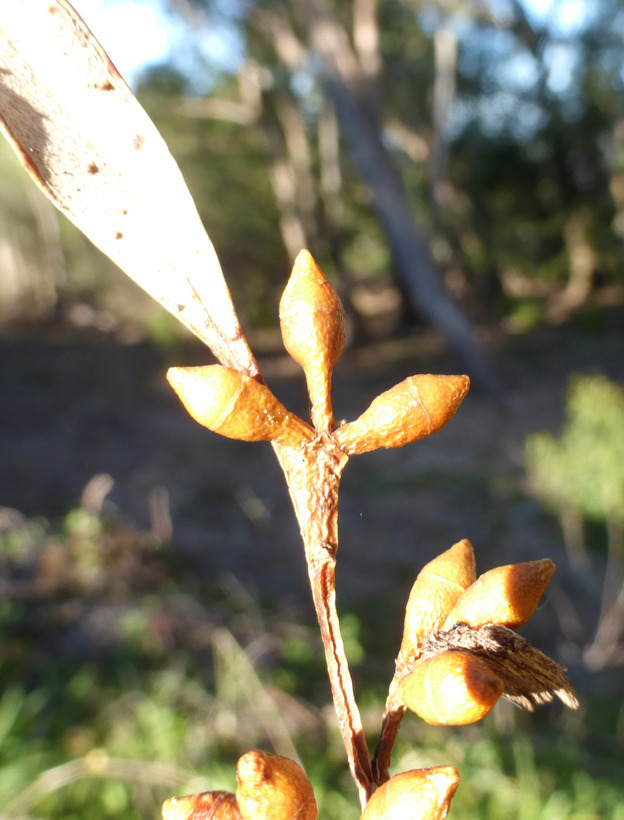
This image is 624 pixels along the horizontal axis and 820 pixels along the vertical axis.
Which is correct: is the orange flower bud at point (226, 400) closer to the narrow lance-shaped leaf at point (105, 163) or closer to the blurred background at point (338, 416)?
the narrow lance-shaped leaf at point (105, 163)

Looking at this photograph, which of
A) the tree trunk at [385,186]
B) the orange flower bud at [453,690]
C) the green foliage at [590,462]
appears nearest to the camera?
the orange flower bud at [453,690]

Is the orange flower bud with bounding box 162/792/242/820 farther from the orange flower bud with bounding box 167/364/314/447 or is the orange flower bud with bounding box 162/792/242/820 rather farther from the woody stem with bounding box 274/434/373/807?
the orange flower bud with bounding box 167/364/314/447

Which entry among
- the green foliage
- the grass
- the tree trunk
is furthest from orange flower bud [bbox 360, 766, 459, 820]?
the tree trunk

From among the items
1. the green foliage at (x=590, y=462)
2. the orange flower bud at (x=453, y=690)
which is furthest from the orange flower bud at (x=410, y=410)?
the green foliage at (x=590, y=462)

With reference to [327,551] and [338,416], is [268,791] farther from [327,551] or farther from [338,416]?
[338,416]

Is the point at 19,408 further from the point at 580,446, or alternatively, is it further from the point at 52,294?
the point at 580,446

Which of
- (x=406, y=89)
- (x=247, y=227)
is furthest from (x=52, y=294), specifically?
(x=406, y=89)

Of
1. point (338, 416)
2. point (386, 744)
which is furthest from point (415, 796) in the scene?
point (338, 416)
